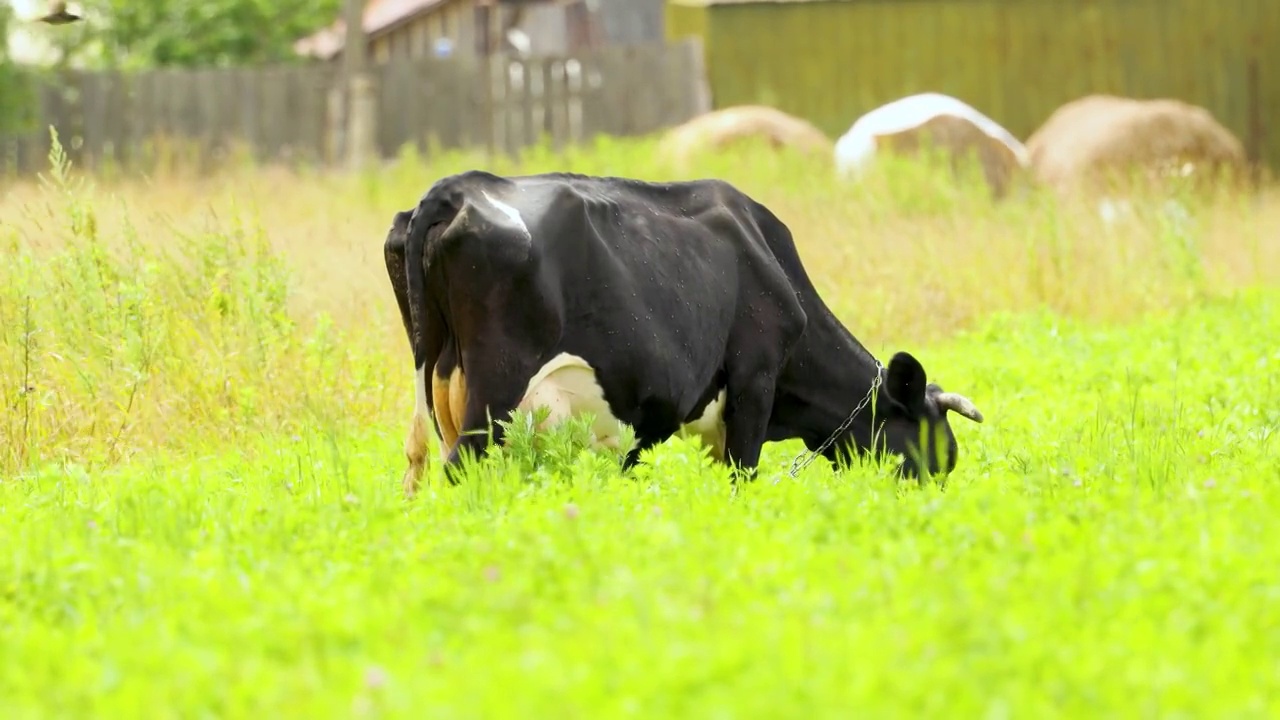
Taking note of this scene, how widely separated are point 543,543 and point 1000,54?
18.9m

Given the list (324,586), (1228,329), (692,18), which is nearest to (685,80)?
(692,18)

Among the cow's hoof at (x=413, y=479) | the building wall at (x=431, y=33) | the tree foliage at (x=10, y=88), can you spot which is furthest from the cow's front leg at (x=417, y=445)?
the building wall at (x=431, y=33)

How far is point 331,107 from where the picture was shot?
2412cm

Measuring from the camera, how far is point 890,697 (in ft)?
11.2

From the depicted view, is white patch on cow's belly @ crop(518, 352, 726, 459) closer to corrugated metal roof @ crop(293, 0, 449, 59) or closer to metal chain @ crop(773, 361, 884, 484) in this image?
metal chain @ crop(773, 361, 884, 484)

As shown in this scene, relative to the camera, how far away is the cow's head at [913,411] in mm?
7508

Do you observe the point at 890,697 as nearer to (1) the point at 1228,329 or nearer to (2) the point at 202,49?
(1) the point at 1228,329

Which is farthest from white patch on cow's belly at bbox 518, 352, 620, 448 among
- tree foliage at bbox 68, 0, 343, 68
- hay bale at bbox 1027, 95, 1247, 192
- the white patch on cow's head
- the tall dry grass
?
tree foliage at bbox 68, 0, 343, 68

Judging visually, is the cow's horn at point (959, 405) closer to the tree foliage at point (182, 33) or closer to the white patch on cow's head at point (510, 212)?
the white patch on cow's head at point (510, 212)

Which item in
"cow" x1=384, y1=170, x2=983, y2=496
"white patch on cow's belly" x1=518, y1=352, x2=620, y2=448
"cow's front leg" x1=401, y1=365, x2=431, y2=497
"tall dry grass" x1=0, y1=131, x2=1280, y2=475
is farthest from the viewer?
"tall dry grass" x1=0, y1=131, x2=1280, y2=475

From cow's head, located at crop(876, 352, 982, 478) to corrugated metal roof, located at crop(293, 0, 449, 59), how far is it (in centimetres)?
3136

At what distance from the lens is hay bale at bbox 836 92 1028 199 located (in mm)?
18344

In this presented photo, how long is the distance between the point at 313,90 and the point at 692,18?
538 cm

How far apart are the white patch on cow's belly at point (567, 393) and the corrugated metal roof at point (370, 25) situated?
32.6 meters
